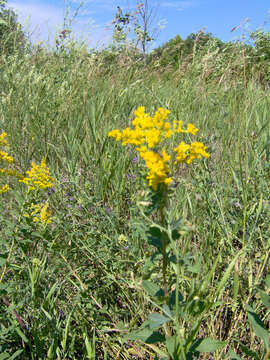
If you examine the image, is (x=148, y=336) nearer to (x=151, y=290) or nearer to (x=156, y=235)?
(x=151, y=290)

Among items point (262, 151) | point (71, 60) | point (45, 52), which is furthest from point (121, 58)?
point (262, 151)

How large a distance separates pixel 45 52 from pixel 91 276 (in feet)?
11.3

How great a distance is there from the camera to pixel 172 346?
0.86m

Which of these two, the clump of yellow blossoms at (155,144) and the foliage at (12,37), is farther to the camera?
the foliage at (12,37)

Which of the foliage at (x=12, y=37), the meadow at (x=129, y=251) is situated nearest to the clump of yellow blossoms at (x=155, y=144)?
the meadow at (x=129, y=251)

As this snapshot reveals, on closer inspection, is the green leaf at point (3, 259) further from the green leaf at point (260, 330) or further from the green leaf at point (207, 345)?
the green leaf at point (260, 330)

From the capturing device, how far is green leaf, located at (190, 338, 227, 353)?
2.91 ft

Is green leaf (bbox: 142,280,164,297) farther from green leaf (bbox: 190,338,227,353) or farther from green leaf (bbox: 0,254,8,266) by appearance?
green leaf (bbox: 0,254,8,266)

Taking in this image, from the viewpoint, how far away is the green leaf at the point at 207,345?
888 millimetres

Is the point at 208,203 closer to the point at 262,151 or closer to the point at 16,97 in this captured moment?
the point at 262,151

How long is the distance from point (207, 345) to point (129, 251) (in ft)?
1.72

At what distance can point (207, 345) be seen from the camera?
90cm

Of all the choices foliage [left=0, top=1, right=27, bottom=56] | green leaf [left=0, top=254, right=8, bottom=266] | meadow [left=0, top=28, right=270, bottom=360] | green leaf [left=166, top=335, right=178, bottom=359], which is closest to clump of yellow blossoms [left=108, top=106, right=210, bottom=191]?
meadow [left=0, top=28, right=270, bottom=360]

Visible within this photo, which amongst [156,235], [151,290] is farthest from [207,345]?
[156,235]
